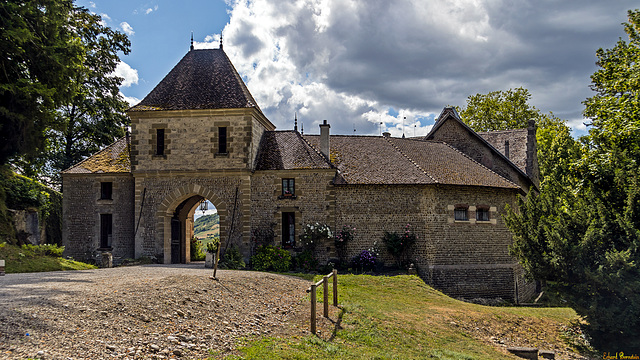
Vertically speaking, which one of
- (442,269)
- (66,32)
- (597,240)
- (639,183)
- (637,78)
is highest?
(66,32)

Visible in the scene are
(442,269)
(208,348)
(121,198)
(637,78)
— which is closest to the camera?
(208,348)

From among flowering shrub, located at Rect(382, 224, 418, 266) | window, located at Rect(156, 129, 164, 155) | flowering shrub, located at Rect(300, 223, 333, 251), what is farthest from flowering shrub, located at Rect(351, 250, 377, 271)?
window, located at Rect(156, 129, 164, 155)

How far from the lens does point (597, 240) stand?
13.8 meters

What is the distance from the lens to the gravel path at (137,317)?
7078mm

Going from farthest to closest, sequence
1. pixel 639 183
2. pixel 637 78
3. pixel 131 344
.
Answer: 1. pixel 637 78
2. pixel 639 183
3. pixel 131 344

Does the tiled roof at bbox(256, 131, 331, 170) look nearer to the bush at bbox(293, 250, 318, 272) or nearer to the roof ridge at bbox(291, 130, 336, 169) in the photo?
the roof ridge at bbox(291, 130, 336, 169)

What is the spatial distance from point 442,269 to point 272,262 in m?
7.89

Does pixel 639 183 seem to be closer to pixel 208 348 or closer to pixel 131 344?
pixel 208 348

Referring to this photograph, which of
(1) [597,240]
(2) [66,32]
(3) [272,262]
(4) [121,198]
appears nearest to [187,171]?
(4) [121,198]

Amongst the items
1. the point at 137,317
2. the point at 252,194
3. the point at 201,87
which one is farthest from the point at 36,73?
the point at 137,317

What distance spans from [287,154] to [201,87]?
547 centimetres

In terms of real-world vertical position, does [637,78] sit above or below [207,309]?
above

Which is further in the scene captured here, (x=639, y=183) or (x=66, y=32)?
(x=66, y=32)

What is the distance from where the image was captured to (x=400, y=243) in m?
22.3
